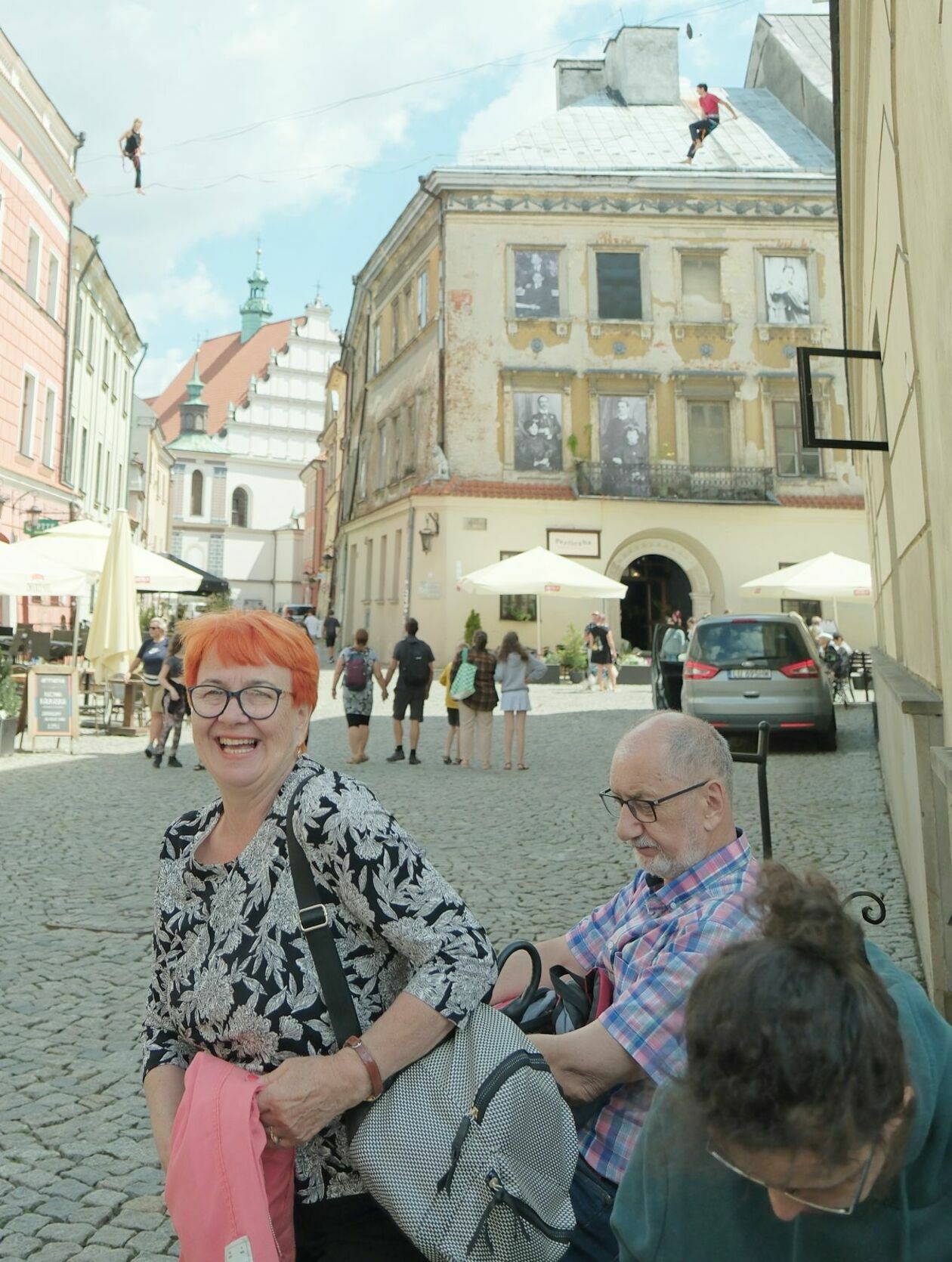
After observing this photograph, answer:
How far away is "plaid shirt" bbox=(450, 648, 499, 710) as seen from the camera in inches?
520

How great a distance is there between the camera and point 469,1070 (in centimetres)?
197

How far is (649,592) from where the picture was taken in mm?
31078

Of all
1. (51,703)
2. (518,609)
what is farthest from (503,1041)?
(518,609)

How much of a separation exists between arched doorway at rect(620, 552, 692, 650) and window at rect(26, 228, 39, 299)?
16369 millimetres

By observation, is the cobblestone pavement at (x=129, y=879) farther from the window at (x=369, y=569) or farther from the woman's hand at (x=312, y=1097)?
the window at (x=369, y=569)

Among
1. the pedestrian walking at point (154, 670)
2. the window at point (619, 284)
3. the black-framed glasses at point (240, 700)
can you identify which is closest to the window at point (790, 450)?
the window at point (619, 284)

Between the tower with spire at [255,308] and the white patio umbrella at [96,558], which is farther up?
the tower with spire at [255,308]

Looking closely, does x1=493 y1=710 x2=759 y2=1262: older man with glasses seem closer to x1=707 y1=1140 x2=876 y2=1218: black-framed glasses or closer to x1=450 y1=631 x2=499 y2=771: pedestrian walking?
x1=707 y1=1140 x2=876 y2=1218: black-framed glasses

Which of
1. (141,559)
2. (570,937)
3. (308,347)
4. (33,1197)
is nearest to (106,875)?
(33,1197)

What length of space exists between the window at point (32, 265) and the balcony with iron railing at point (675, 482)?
44.6 feet

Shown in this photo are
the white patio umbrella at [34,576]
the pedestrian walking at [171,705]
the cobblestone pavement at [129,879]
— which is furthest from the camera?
the white patio umbrella at [34,576]

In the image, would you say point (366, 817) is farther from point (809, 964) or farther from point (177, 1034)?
point (809, 964)

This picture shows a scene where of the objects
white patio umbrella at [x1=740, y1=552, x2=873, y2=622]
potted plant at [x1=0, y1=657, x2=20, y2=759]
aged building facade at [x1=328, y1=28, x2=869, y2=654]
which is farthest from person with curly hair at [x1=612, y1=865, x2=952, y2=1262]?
aged building facade at [x1=328, y1=28, x2=869, y2=654]

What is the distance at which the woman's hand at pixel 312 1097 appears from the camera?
6.45 feet
